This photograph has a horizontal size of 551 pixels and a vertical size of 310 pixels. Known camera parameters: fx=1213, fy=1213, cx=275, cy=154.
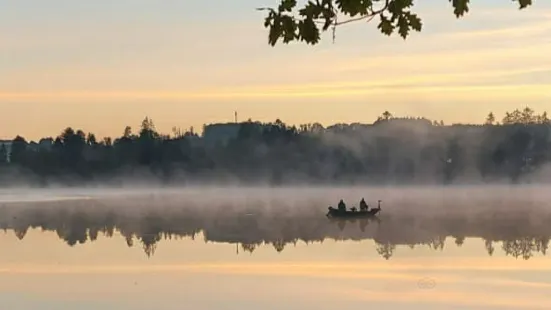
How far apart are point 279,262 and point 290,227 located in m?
14.4

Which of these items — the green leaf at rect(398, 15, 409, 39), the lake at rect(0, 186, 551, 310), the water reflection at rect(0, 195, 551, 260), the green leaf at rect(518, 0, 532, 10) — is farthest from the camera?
the water reflection at rect(0, 195, 551, 260)

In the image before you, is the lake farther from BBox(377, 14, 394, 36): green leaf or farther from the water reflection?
BBox(377, 14, 394, 36): green leaf

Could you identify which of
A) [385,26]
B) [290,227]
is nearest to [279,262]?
[290,227]

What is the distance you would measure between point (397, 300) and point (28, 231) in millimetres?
25697

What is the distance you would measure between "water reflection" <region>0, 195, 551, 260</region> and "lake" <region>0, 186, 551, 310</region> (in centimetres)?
7

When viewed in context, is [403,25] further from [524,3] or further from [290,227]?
[290,227]

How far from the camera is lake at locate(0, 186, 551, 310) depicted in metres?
21.7

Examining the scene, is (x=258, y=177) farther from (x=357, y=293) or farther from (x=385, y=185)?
(x=357, y=293)

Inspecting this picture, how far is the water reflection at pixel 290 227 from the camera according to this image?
35.1 metres

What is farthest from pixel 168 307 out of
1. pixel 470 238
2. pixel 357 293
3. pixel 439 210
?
pixel 439 210

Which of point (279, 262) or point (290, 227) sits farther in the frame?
point (290, 227)

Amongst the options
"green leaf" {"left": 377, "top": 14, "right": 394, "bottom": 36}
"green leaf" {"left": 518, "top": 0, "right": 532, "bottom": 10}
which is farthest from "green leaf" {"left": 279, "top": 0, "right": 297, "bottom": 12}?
"green leaf" {"left": 518, "top": 0, "right": 532, "bottom": 10}

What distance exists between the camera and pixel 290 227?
43.7 m

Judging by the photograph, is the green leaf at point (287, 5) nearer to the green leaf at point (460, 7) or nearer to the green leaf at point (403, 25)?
the green leaf at point (403, 25)
